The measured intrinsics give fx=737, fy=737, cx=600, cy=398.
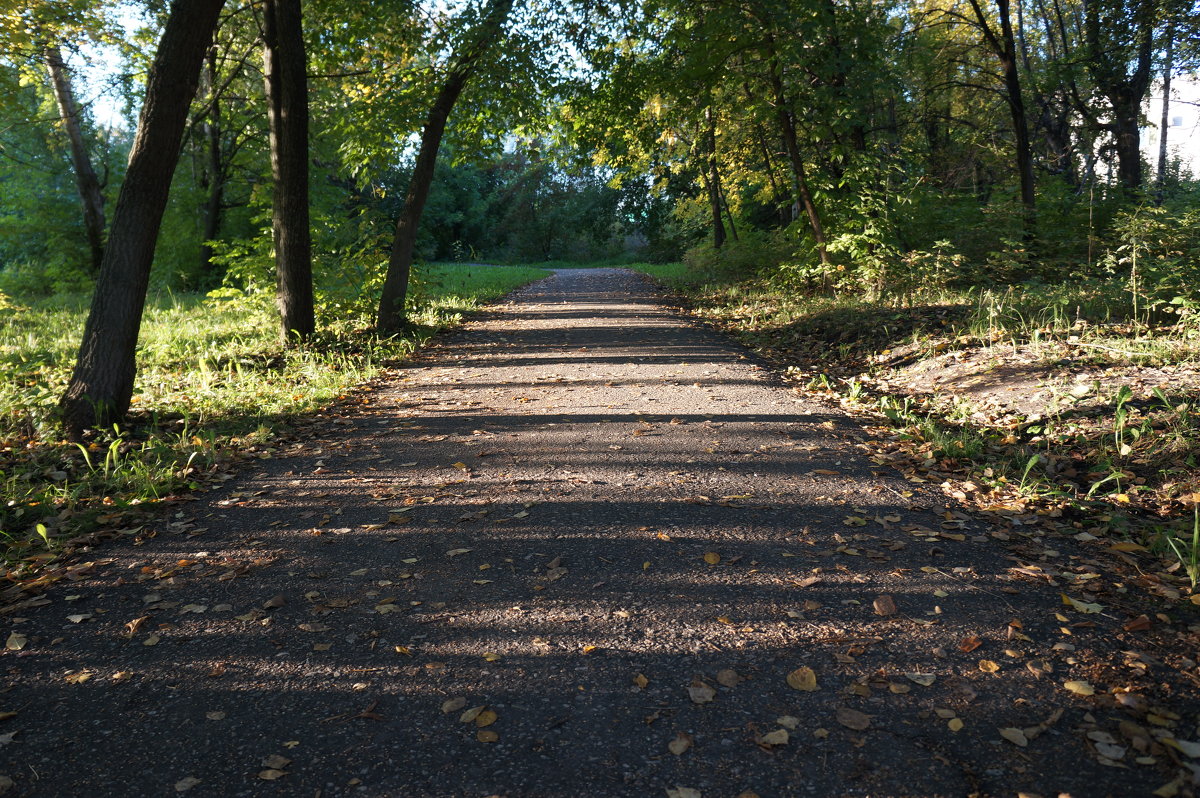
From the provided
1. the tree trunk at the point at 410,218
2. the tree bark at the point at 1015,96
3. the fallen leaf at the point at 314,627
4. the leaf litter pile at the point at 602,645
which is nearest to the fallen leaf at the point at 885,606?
the leaf litter pile at the point at 602,645

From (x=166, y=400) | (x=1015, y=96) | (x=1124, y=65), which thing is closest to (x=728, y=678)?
(x=166, y=400)

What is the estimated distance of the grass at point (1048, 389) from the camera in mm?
4500

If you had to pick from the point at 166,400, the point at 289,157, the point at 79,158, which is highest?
the point at 79,158

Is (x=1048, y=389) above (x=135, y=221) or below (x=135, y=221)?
below

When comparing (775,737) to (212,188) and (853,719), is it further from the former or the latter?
(212,188)

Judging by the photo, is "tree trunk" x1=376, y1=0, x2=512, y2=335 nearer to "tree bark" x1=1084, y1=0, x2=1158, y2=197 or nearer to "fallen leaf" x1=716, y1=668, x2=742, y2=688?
"fallen leaf" x1=716, y1=668, x2=742, y2=688

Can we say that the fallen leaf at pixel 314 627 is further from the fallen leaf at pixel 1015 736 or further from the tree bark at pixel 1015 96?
the tree bark at pixel 1015 96

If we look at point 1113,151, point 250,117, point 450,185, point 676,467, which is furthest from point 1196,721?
point 450,185

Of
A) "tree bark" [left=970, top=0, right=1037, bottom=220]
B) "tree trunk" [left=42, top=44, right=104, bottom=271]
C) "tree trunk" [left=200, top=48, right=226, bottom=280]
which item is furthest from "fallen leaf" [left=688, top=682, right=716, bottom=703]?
"tree trunk" [left=200, top=48, right=226, bottom=280]

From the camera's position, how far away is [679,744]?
2.47 m

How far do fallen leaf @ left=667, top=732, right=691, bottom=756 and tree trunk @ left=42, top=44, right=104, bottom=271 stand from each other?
59.7ft

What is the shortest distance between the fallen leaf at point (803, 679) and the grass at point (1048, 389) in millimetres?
2091

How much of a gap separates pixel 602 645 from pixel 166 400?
6114mm

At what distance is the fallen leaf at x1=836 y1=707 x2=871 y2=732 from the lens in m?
2.53
